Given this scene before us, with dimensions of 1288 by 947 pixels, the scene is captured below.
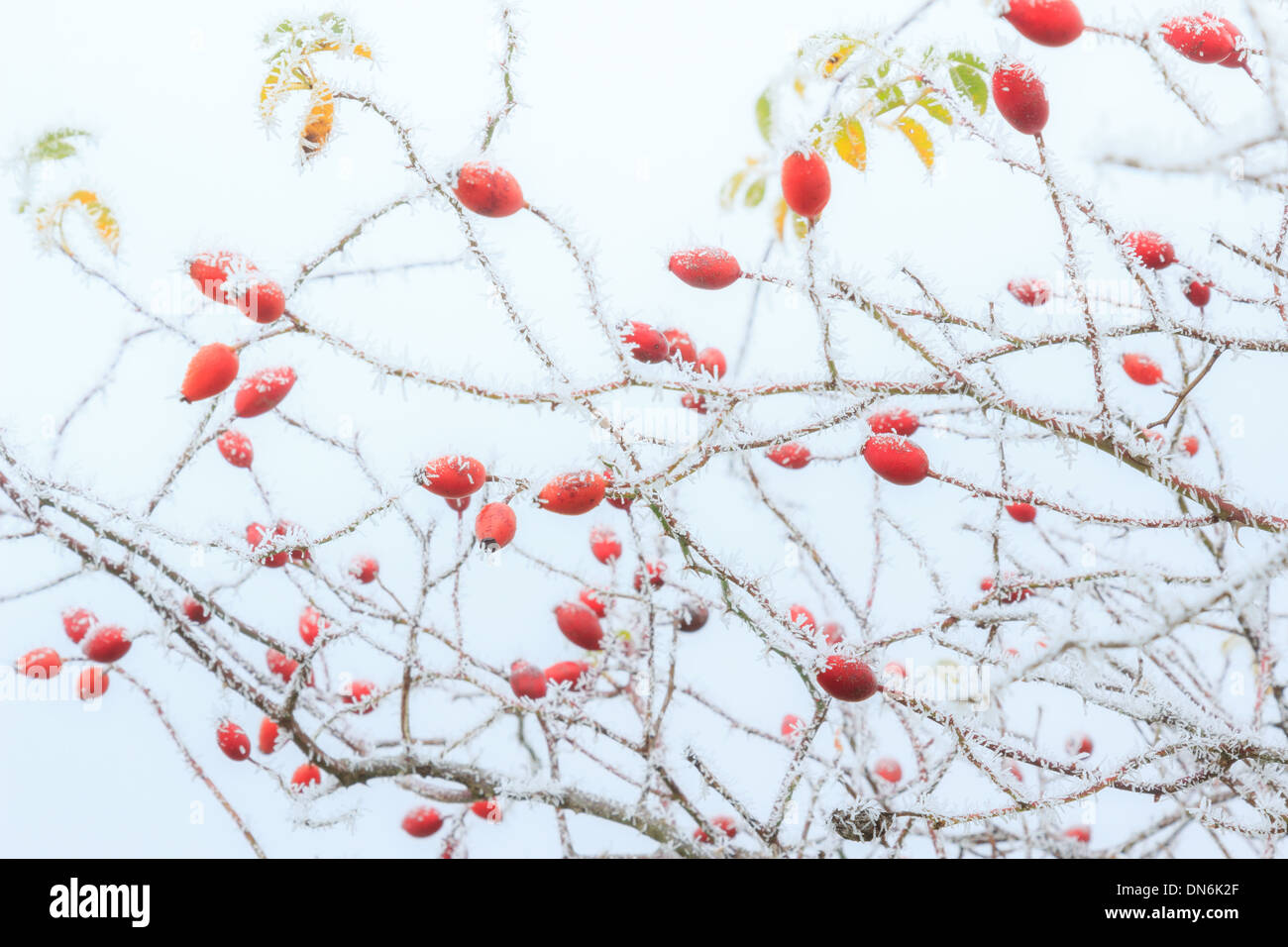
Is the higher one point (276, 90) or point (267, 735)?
point (276, 90)

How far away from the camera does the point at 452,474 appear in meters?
0.48

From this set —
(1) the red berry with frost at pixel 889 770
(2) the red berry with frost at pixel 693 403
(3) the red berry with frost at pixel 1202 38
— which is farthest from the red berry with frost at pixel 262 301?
(1) the red berry with frost at pixel 889 770

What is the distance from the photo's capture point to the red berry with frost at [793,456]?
2.50 ft

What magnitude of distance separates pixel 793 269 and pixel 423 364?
0.22 m

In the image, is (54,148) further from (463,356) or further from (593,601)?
(593,601)

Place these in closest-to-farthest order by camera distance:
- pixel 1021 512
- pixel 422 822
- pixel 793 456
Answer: pixel 793 456 → pixel 1021 512 → pixel 422 822

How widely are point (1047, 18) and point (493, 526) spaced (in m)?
0.41

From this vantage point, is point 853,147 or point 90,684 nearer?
point 853,147

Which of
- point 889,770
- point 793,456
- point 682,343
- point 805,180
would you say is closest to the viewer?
point 805,180

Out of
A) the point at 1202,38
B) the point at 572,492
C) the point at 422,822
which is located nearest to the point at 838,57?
the point at 1202,38

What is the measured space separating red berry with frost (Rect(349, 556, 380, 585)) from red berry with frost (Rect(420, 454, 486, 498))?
0.47m

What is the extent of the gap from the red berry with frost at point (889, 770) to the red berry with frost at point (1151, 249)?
0.72 meters

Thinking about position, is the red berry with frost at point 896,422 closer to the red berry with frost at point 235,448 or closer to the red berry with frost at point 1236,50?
the red berry with frost at point 1236,50
